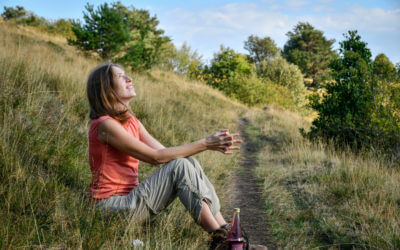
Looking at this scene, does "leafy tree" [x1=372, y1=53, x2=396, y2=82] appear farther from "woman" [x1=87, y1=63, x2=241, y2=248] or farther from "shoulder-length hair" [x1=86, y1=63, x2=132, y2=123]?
"shoulder-length hair" [x1=86, y1=63, x2=132, y2=123]

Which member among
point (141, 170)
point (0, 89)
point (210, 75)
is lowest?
point (141, 170)

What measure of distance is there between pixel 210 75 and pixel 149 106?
59.2ft

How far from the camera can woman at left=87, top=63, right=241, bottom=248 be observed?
91.9 inches

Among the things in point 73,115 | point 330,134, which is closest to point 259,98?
point 330,134

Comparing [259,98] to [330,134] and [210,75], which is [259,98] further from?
[330,134]

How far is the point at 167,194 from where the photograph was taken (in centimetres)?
243

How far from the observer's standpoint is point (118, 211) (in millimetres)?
2354

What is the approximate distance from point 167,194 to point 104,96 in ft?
3.12

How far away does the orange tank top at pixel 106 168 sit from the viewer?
2430 millimetres

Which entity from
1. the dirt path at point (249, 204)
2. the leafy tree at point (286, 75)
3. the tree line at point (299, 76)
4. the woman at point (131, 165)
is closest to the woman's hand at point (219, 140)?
the woman at point (131, 165)

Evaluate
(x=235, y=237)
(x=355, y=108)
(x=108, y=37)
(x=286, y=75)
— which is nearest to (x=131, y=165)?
(x=235, y=237)

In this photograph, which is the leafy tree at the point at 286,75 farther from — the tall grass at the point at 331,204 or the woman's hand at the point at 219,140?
the woman's hand at the point at 219,140

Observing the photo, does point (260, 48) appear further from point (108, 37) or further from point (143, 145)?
point (143, 145)

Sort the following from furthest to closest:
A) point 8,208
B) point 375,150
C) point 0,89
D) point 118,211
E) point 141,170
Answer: point 375,150 → point 141,170 → point 0,89 → point 118,211 → point 8,208
